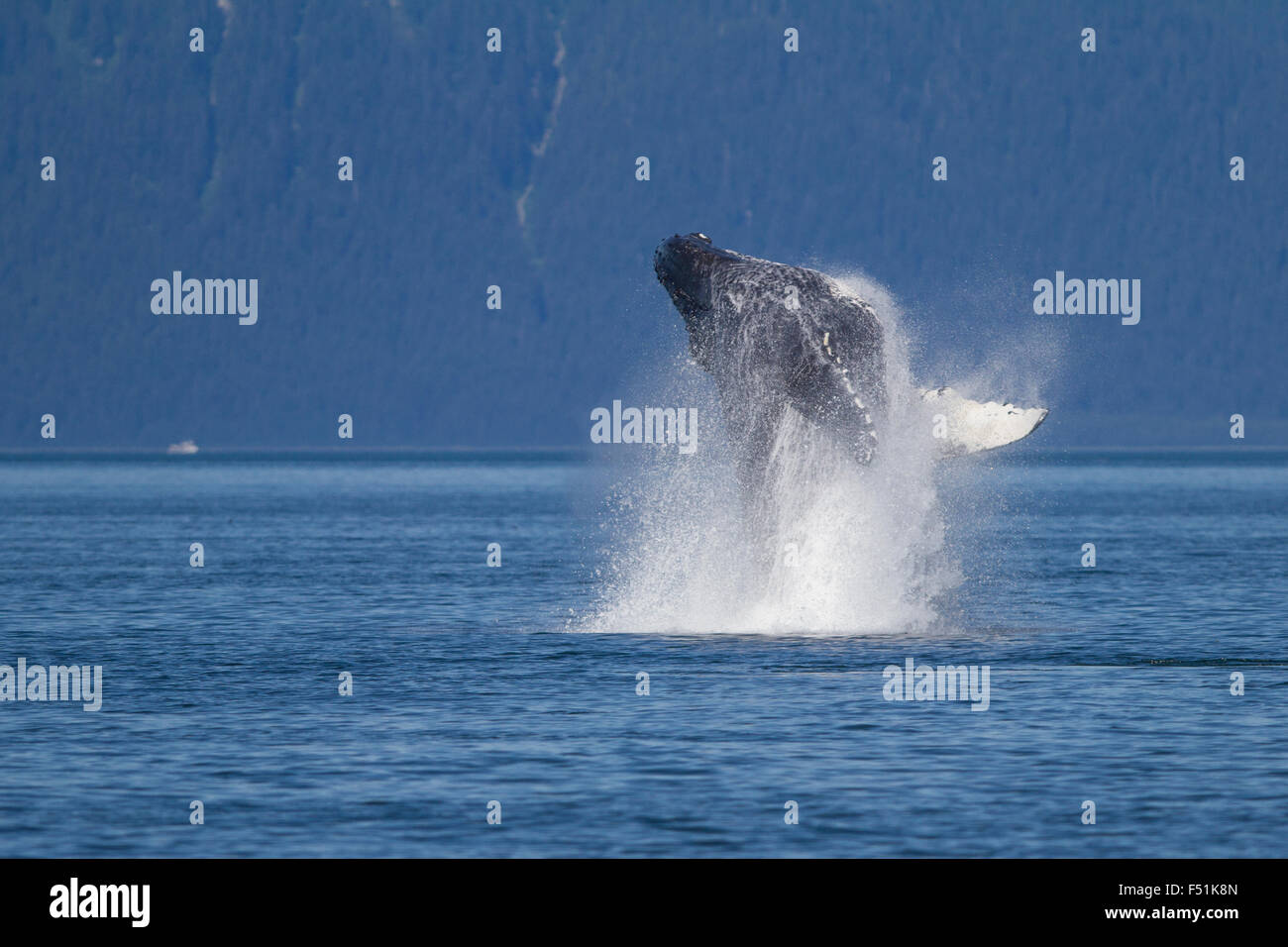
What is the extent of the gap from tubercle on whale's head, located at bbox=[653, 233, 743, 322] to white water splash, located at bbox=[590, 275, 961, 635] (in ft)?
5.18

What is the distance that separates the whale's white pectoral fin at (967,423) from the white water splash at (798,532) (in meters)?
0.19

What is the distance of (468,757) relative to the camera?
1991cm

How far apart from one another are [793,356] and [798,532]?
3.50 m

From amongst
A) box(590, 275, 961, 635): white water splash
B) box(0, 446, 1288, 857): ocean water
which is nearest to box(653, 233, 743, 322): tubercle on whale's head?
box(590, 275, 961, 635): white water splash

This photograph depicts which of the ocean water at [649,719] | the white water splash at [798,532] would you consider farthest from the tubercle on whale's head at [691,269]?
the ocean water at [649,719]

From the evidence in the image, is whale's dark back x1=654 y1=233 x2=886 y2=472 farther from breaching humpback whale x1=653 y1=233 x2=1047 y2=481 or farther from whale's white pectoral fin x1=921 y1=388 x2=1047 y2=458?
whale's white pectoral fin x1=921 y1=388 x2=1047 y2=458

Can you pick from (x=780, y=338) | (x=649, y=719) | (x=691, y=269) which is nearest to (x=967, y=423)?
(x=780, y=338)

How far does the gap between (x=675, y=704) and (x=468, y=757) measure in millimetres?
3584

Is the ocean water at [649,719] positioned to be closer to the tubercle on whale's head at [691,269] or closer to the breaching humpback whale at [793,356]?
the breaching humpback whale at [793,356]
